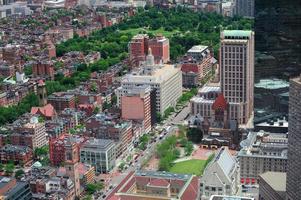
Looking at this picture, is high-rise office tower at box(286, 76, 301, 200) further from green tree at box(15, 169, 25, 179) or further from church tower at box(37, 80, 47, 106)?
church tower at box(37, 80, 47, 106)

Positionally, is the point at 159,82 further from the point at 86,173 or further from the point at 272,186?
the point at 272,186

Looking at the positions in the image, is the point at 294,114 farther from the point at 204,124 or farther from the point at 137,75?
the point at 137,75

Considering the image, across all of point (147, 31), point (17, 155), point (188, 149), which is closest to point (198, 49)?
point (147, 31)

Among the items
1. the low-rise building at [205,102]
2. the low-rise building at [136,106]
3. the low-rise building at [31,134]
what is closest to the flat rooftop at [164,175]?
the low-rise building at [31,134]

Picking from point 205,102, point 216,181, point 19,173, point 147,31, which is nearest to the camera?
point 216,181

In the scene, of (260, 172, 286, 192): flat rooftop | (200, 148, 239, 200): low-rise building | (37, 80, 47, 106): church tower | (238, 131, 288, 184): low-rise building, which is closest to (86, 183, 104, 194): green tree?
(200, 148, 239, 200): low-rise building

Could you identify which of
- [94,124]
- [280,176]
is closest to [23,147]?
[94,124]
